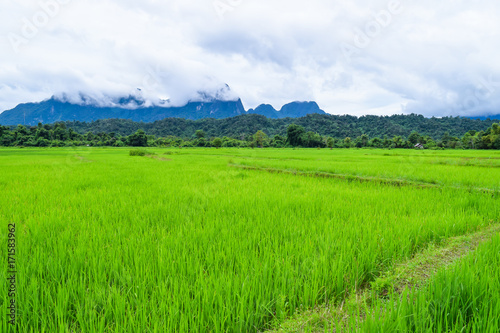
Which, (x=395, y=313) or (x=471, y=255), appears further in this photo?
(x=471, y=255)

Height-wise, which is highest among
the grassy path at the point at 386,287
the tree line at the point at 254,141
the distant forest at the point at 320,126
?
the distant forest at the point at 320,126

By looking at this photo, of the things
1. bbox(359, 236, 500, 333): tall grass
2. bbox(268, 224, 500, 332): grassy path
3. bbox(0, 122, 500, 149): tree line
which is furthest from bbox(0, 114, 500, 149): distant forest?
bbox(359, 236, 500, 333): tall grass

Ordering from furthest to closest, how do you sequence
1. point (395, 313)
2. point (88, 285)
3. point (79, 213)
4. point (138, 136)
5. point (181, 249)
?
point (138, 136) < point (79, 213) < point (181, 249) < point (88, 285) < point (395, 313)

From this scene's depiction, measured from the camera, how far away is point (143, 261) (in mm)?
1744

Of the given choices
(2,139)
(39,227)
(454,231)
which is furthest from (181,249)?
(2,139)

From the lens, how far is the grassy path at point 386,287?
3.82 feet

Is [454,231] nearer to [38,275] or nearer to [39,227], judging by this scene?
[38,275]

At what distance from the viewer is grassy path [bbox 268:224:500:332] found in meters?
1.17

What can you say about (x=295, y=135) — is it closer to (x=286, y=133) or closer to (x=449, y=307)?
(x=286, y=133)

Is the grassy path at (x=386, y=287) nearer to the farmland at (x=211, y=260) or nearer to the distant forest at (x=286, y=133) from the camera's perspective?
the farmland at (x=211, y=260)

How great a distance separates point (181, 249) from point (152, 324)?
2.76ft

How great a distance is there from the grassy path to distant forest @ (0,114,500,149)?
5017 centimetres

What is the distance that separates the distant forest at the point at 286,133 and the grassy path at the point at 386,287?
50172 mm

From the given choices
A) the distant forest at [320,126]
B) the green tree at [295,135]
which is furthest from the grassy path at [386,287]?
the distant forest at [320,126]
